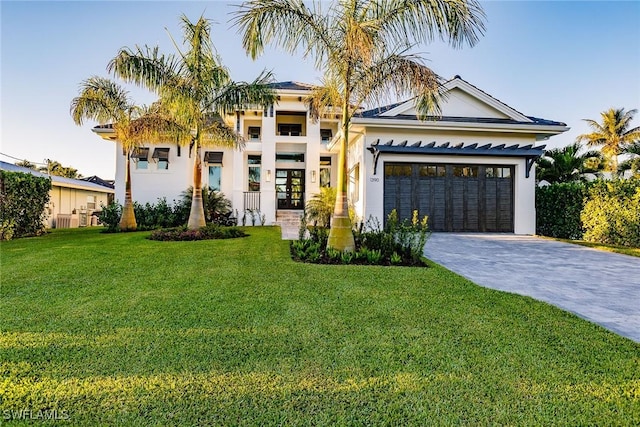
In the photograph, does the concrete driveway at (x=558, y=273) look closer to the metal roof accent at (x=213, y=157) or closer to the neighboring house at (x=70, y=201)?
the metal roof accent at (x=213, y=157)

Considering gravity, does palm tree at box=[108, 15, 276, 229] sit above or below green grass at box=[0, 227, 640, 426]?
above

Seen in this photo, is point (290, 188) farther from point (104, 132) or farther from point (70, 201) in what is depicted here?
point (70, 201)

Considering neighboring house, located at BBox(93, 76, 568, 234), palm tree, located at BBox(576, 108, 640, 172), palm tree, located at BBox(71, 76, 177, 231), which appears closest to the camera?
palm tree, located at BBox(71, 76, 177, 231)

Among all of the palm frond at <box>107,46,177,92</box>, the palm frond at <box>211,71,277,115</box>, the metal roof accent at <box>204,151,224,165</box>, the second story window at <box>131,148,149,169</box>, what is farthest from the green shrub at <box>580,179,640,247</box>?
the second story window at <box>131,148,149,169</box>

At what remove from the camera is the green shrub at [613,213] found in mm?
11569

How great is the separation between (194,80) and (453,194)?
11.5 meters

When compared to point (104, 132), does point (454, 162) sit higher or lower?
lower

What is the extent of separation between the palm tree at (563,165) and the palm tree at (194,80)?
1545 cm

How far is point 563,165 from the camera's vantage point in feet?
60.1

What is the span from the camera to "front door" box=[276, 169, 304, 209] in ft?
73.9

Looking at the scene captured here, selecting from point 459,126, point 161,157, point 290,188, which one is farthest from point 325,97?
point 161,157

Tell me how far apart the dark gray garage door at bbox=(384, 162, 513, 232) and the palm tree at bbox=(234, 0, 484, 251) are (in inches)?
232

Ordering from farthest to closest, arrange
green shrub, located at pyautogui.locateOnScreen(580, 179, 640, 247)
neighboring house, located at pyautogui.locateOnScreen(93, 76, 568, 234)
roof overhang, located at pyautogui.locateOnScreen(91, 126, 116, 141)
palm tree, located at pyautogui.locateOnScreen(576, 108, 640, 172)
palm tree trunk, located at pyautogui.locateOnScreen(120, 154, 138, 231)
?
palm tree, located at pyautogui.locateOnScreen(576, 108, 640, 172) < roof overhang, located at pyautogui.locateOnScreen(91, 126, 116, 141) < palm tree trunk, located at pyautogui.locateOnScreen(120, 154, 138, 231) < neighboring house, located at pyautogui.locateOnScreen(93, 76, 568, 234) < green shrub, located at pyautogui.locateOnScreen(580, 179, 640, 247)

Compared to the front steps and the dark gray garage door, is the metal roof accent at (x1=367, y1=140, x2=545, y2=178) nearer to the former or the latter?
the dark gray garage door
